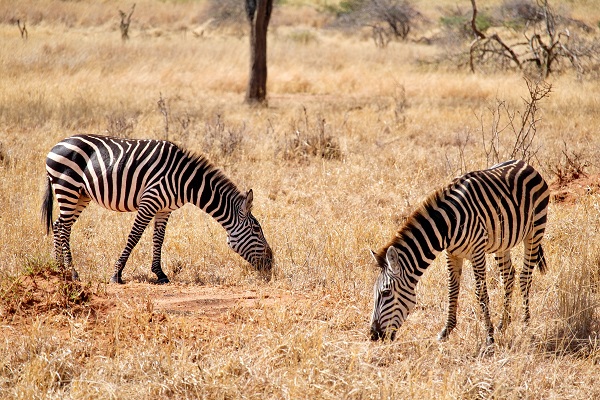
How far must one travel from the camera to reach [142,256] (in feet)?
25.0

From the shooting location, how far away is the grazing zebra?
6871mm

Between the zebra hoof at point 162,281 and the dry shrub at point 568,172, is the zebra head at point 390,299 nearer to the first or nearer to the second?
the zebra hoof at point 162,281

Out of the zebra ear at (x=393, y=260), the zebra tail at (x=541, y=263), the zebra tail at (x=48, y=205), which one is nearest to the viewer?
the zebra ear at (x=393, y=260)

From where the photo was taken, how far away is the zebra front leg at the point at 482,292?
204 inches

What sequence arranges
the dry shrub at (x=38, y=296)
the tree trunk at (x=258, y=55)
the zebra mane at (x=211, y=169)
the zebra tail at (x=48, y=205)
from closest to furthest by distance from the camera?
the dry shrub at (x=38, y=296)
the zebra mane at (x=211, y=169)
the zebra tail at (x=48, y=205)
the tree trunk at (x=258, y=55)

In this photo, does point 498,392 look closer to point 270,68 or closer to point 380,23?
point 270,68

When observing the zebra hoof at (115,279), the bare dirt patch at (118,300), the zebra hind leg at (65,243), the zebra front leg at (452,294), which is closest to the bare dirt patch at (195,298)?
the bare dirt patch at (118,300)

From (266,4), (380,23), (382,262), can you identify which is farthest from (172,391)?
(380,23)

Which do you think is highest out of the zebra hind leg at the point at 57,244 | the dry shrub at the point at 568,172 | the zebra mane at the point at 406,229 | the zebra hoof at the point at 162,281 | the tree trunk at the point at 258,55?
the tree trunk at the point at 258,55

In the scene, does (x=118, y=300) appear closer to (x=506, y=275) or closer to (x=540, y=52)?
(x=506, y=275)

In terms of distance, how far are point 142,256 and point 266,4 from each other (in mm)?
10507

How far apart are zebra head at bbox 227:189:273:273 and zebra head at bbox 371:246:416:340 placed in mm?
2224

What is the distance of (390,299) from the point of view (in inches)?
191

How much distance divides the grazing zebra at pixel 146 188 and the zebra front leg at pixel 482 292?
2.39 meters
